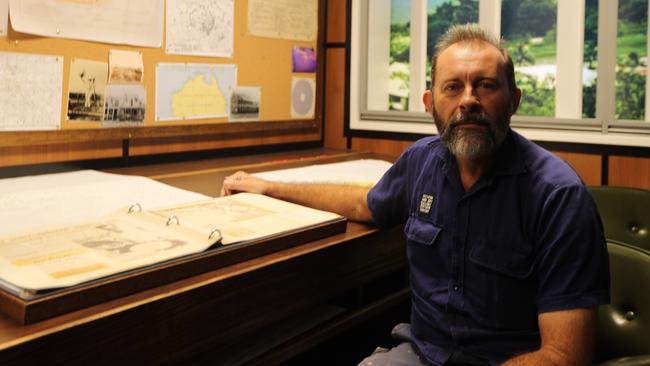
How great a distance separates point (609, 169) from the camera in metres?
2.01

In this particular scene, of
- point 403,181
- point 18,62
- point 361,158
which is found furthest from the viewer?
point 361,158

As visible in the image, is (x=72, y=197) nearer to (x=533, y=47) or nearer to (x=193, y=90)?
(x=193, y=90)

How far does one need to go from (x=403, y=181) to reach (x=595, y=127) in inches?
38.6

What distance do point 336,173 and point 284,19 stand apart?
861 mm

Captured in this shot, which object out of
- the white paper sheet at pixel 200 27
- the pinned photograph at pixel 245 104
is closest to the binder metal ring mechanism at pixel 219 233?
the white paper sheet at pixel 200 27

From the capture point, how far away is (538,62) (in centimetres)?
233

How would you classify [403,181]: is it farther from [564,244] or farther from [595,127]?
[595,127]

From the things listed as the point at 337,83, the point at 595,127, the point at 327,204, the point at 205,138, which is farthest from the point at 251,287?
the point at 337,83

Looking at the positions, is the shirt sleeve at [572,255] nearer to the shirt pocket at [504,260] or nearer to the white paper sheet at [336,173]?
the shirt pocket at [504,260]

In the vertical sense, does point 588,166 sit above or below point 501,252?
above

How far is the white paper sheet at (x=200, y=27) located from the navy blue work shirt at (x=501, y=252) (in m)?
1.03

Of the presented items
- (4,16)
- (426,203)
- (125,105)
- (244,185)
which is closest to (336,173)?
(244,185)

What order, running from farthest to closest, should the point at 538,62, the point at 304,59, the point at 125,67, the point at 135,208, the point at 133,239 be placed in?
the point at 304,59, the point at 538,62, the point at 125,67, the point at 135,208, the point at 133,239

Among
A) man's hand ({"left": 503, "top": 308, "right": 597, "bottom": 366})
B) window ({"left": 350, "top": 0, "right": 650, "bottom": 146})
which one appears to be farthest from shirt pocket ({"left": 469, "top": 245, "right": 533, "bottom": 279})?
window ({"left": 350, "top": 0, "right": 650, "bottom": 146})
